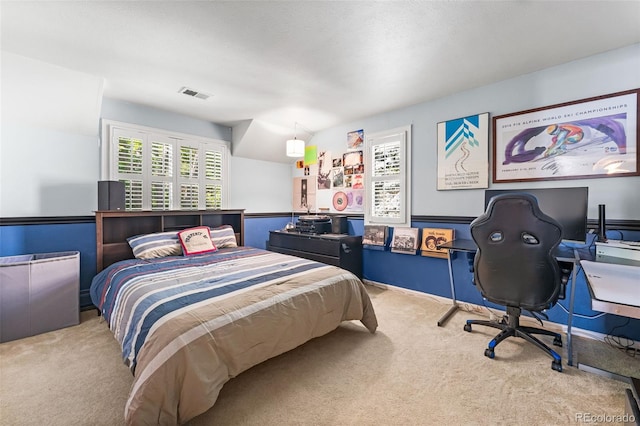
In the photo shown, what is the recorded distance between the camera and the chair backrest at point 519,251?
191 cm

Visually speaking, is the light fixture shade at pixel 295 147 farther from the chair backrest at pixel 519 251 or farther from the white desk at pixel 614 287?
the white desk at pixel 614 287

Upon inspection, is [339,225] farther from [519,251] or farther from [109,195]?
[109,195]

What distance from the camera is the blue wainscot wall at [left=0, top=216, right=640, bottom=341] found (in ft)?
7.83

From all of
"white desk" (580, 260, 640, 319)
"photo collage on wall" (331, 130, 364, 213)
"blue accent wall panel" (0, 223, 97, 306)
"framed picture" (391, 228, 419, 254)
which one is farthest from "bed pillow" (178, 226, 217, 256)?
"white desk" (580, 260, 640, 319)

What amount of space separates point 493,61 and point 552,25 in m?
0.50

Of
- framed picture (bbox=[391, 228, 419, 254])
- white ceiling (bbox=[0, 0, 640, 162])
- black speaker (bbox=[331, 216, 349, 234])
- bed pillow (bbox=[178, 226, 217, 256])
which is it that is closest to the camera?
white ceiling (bbox=[0, 0, 640, 162])

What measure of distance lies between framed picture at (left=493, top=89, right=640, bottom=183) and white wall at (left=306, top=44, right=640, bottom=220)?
0.08 m

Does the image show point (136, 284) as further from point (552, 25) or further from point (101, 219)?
point (552, 25)

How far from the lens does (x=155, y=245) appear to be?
301 cm

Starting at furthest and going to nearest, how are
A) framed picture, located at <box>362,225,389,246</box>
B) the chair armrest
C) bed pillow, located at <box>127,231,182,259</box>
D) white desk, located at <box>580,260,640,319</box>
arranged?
framed picture, located at <box>362,225,389,246</box> → bed pillow, located at <box>127,231,182,259</box> → the chair armrest → white desk, located at <box>580,260,640,319</box>

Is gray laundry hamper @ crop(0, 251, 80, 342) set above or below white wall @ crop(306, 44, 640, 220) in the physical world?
below

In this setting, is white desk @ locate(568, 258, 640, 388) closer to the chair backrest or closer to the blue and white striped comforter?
the chair backrest

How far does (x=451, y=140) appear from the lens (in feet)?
10.5

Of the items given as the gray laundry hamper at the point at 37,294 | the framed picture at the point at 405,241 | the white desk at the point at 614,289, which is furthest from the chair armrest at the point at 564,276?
the gray laundry hamper at the point at 37,294
